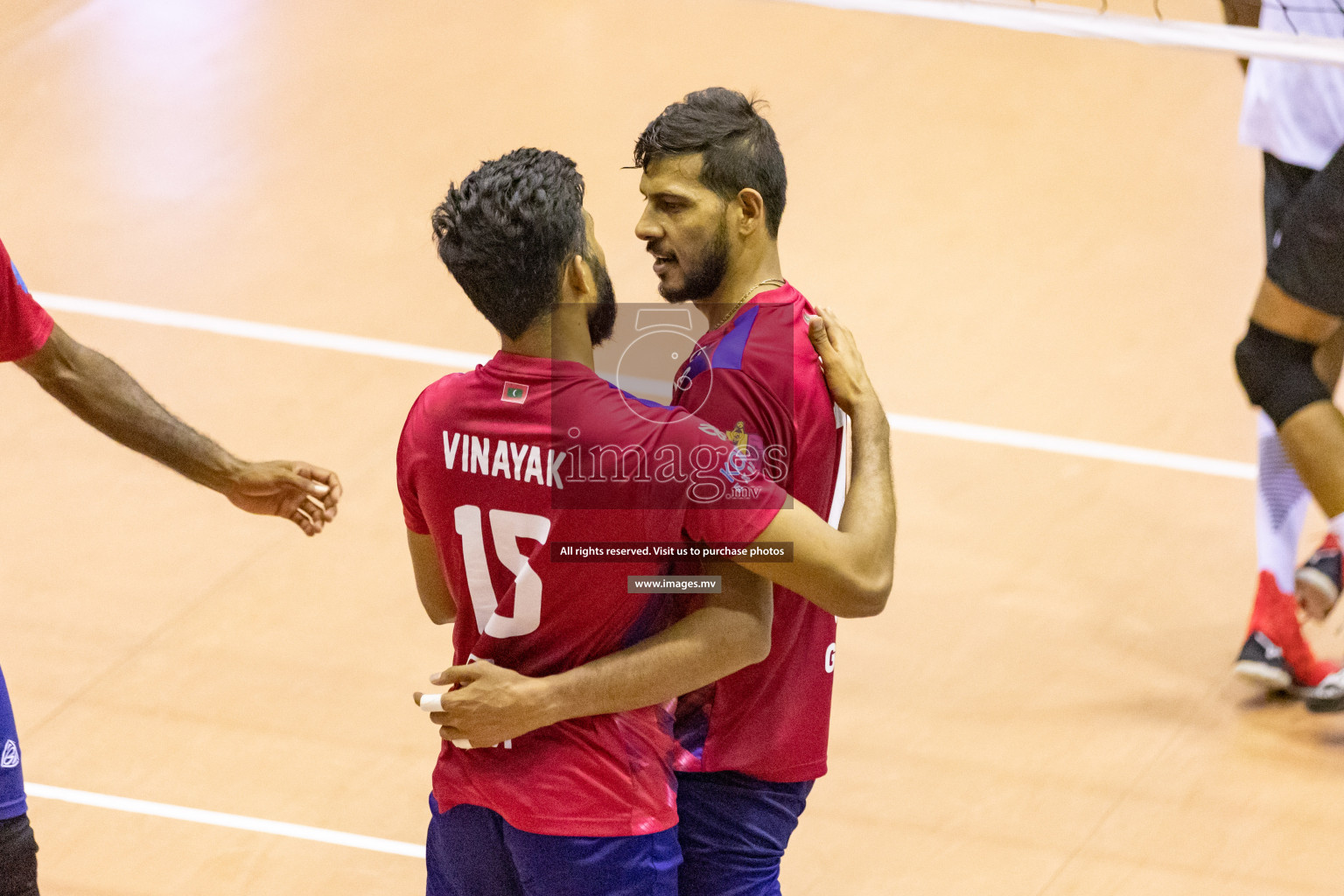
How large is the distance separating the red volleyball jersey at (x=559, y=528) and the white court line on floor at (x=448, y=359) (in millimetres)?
3532

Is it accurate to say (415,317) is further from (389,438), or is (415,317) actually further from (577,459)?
(577,459)

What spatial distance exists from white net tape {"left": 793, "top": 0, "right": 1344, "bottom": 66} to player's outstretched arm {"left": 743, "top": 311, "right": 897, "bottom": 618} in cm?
209

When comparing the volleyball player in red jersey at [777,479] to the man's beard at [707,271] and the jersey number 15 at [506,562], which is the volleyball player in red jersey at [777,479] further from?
the jersey number 15 at [506,562]

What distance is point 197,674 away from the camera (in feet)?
18.9

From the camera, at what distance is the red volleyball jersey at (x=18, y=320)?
3848 mm

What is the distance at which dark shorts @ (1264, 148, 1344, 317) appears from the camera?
538 centimetres

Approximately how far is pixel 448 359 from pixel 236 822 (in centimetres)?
281

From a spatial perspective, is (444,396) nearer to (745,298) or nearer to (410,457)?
(410,457)

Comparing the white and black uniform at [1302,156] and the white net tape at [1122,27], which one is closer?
the white net tape at [1122,27]

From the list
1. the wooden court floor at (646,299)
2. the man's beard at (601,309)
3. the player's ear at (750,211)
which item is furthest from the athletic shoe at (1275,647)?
the man's beard at (601,309)

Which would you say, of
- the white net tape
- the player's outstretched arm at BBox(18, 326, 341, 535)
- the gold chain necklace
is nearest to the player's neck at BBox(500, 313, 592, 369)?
the gold chain necklace

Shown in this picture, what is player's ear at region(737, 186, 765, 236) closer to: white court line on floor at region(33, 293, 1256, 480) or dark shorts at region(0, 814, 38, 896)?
dark shorts at region(0, 814, 38, 896)

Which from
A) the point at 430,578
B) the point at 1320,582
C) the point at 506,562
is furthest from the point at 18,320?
the point at 1320,582

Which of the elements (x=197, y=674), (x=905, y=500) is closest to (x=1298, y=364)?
(x=905, y=500)
